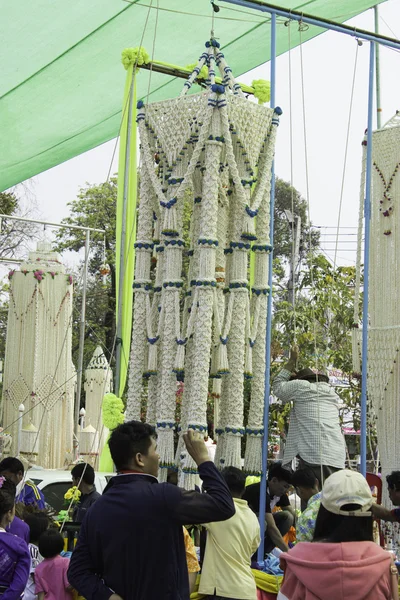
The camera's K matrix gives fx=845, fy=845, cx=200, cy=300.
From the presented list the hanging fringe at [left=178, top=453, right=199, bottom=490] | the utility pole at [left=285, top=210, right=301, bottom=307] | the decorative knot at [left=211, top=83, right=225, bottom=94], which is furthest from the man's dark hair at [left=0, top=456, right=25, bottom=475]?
the utility pole at [left=285, top=210, right=301, bottom=307]

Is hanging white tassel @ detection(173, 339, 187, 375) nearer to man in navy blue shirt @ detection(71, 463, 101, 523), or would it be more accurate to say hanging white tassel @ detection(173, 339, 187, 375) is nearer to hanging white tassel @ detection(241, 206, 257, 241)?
hanging white tassel @ detection(241, 206, 257, 241)

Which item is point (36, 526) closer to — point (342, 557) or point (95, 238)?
point (342, 557)

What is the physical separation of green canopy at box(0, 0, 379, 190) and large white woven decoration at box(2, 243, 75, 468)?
3198 millimetres

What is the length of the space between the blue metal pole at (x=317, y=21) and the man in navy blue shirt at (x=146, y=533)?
3020 millimetres

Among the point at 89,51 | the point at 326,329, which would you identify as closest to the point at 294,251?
the point at 326,329

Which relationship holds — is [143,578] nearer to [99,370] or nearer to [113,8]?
[113,8]

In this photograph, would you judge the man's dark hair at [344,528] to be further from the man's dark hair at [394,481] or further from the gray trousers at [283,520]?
the gray trousers at [283,520]

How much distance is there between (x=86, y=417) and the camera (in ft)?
37.7

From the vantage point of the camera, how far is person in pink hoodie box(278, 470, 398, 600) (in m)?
2.16

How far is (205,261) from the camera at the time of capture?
434cm

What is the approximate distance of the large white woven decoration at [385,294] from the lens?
4.94 m

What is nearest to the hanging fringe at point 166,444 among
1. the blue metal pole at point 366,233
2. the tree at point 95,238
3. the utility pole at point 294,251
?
the blue metal pole at point 366,233

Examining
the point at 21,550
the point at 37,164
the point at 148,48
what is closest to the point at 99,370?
the point at 37,164

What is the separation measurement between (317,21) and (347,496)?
3.21 metres
